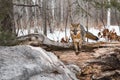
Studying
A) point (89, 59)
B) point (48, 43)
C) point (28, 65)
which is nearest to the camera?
point (28, 65)

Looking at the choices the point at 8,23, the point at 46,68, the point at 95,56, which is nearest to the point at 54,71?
the point at 46,68

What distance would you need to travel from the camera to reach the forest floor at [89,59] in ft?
15.8

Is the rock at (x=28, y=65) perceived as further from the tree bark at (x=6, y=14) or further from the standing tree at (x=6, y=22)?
the tree bark at (x=6, y=14)

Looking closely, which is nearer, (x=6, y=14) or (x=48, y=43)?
(x=48, y=43)

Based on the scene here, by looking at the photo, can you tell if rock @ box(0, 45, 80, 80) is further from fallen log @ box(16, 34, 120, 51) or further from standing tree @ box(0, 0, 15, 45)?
fallen log @ box(16, 34, 120, 51)

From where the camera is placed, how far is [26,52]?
391 cm

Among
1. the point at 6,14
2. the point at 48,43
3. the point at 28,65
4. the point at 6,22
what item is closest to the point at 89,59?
the point at 48,43

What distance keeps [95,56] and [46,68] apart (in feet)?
5.43

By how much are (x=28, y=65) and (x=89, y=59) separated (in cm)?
183

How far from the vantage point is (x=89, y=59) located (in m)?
5.13

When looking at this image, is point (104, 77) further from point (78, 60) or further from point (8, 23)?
point (8, 23)

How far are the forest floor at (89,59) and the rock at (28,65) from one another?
63 cm

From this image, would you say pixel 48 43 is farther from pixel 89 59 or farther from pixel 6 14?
pixel 6 14

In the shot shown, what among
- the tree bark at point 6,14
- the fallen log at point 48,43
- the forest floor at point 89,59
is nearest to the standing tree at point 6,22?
the tree bark at point 6,14
